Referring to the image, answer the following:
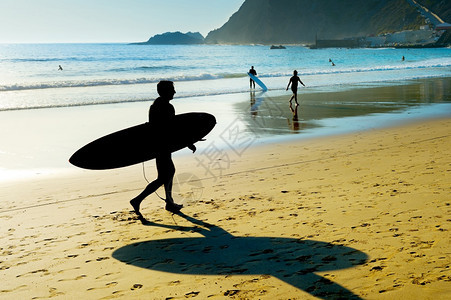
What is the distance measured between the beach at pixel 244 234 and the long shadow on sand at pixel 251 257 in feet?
0.06

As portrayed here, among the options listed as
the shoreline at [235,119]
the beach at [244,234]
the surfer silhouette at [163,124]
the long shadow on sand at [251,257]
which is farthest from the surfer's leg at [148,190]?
the shoreline at [235,119]

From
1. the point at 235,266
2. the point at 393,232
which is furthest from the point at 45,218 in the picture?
the point at 393,232

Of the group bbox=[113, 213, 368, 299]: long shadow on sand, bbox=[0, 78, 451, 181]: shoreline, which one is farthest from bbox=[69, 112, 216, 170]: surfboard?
bbox=[0, 78, 451, 181]: shoreline

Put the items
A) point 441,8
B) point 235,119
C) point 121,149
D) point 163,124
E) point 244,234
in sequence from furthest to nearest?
point 441,8 < point 235,119 < point 121,149 < point 163,124 < point 244,234

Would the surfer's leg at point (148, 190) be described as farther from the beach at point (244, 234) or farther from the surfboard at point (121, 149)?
the surfboard at point (121, 149)

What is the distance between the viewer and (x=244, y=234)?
17.4 ft

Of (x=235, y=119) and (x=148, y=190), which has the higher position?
(x=235, y=119)

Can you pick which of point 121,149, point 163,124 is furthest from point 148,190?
point 163,124

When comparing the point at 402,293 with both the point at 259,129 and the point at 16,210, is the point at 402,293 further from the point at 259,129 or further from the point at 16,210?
the point at 259,129

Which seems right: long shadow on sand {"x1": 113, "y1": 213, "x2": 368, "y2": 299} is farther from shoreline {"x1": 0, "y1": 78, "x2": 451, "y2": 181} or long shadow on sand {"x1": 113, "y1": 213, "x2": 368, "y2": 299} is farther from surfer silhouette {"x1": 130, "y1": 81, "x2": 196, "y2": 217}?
shoreline {"x1": 0, "y1": 78, "x2": 451, "y2": 181}

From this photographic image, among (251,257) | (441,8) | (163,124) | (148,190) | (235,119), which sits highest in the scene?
(441,8)

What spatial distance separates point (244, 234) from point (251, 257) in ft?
2.36

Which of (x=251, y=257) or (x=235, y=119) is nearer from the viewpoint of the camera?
(x=251, y=257)

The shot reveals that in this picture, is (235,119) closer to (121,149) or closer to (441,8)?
(121,149)
